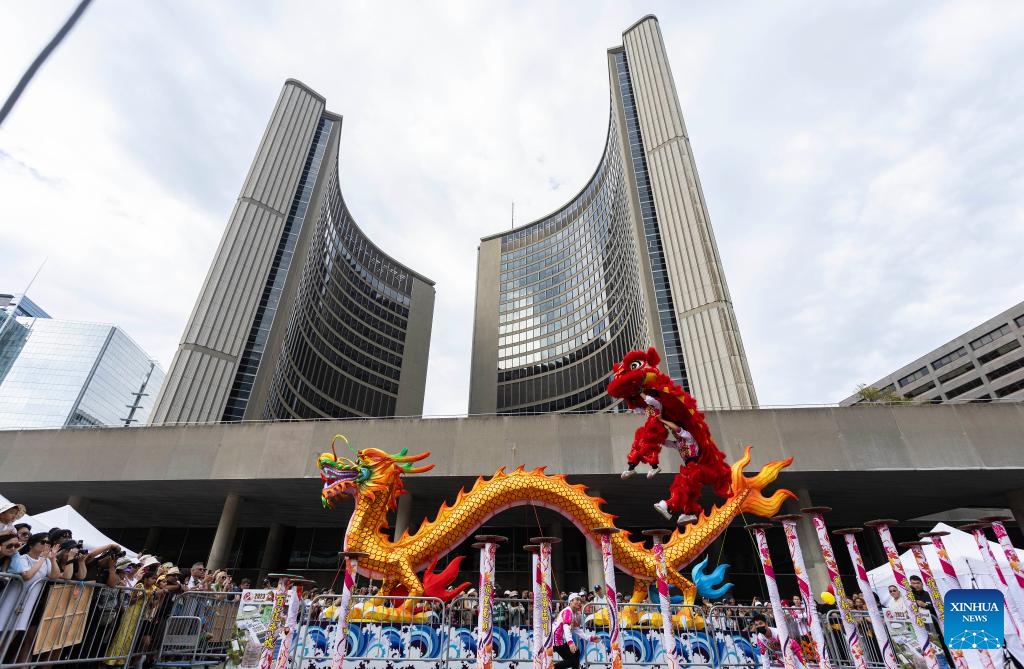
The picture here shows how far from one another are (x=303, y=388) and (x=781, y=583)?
4080 cm

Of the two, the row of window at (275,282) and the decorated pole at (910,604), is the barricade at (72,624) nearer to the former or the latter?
the decorated pole at (910,604)

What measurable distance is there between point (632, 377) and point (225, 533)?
60.3 ft

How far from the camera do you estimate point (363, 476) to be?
1155 centimetres

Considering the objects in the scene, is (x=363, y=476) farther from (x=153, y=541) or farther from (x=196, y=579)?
(x=153, y=541)

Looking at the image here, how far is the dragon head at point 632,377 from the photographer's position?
937 cm

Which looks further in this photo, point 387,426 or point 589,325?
point 589,325

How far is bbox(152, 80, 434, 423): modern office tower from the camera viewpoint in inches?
1217

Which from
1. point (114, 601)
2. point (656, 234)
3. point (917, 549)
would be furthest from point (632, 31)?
point (114, 601)

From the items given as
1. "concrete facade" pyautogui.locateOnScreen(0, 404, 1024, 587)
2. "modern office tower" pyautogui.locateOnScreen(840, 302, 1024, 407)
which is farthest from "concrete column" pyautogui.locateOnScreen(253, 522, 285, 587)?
"modern office tower" pyautogui.locateOnScreen(840, 302, 1024, 407)

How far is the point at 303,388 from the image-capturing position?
157ft

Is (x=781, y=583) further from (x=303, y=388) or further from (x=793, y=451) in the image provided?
(x=303, y=388)

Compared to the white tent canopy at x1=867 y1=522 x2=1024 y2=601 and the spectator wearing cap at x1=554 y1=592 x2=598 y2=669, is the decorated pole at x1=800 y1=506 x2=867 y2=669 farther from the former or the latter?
the white tent canopy at x1=867 y1=522 x2=1024 y2=601

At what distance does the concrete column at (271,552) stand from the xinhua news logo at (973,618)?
27.3 metres

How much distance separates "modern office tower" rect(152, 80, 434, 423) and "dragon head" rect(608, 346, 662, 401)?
27.5 metres
